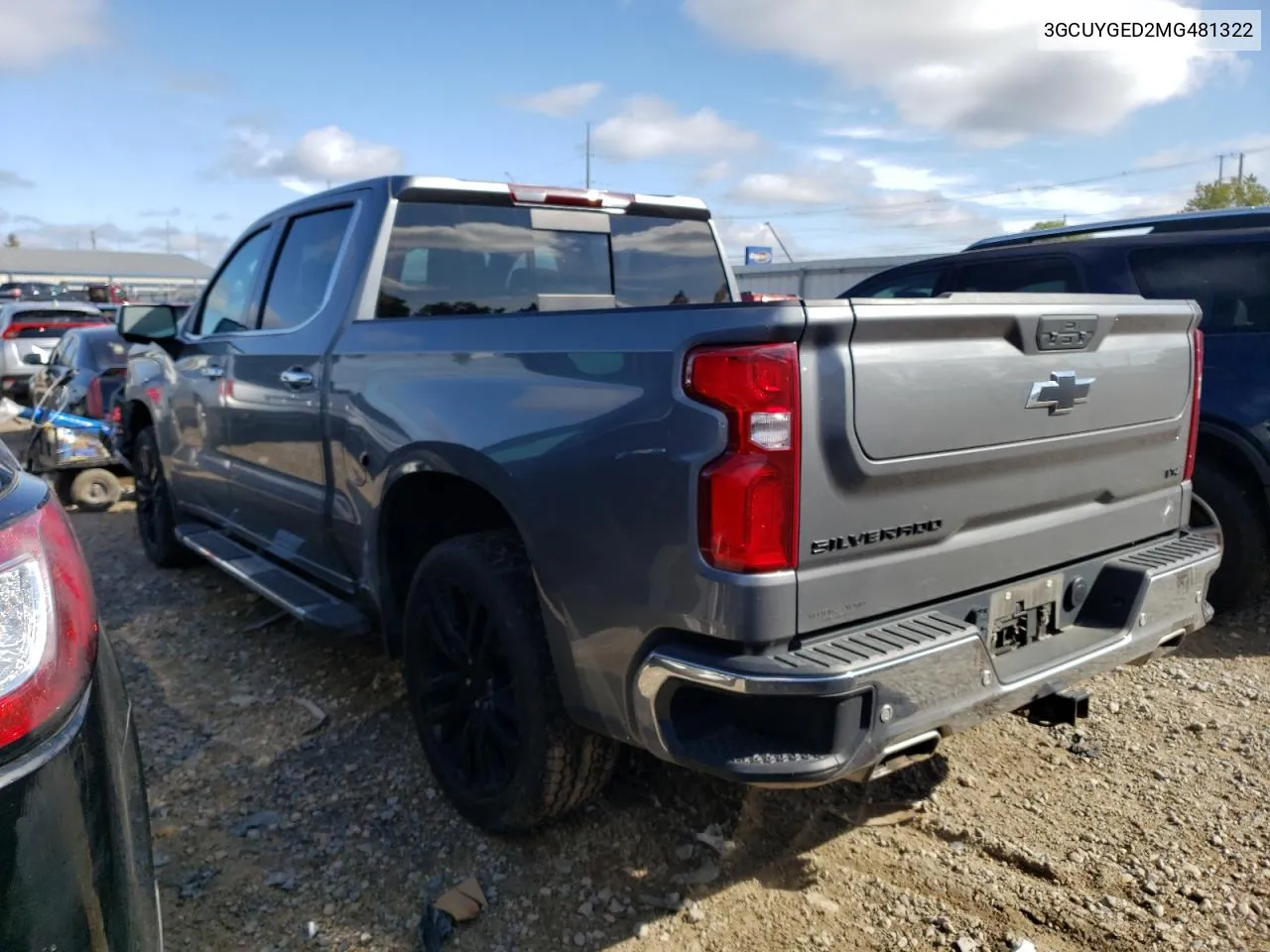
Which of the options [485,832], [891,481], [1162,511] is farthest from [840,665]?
[1162,511]

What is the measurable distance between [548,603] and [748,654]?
646mm

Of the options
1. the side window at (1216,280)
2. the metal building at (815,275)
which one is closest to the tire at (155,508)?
the side window at (1216,280)

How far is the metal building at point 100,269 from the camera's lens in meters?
77.6

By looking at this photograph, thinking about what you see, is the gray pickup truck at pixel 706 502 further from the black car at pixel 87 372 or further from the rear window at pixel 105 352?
the rear window at pixel 105 352

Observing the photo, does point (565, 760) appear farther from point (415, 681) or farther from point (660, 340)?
point (660, 340)

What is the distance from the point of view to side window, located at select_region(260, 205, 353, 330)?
12.8ft

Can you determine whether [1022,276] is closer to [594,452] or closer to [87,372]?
[594,452]

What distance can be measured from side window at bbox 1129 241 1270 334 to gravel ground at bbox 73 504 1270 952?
1798mm

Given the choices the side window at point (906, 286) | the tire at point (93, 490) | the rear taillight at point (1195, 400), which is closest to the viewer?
the rear taillight at point (1195, 400)

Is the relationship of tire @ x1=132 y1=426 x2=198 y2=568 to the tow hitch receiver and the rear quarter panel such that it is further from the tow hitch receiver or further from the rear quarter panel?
the tow hitch receiver

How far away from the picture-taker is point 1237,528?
4.66m

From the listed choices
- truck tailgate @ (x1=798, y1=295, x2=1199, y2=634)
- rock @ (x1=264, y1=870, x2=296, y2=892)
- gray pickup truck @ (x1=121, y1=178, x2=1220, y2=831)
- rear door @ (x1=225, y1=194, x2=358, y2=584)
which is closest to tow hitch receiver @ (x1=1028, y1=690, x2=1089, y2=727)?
gray pickup truck @ (x1=121, y1=178, x2=1220, y2=831)

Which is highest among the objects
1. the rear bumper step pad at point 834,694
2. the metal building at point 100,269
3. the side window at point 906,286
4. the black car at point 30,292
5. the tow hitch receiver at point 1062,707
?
the metal building at point 100,269

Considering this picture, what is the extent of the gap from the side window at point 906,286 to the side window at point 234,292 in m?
3.53
